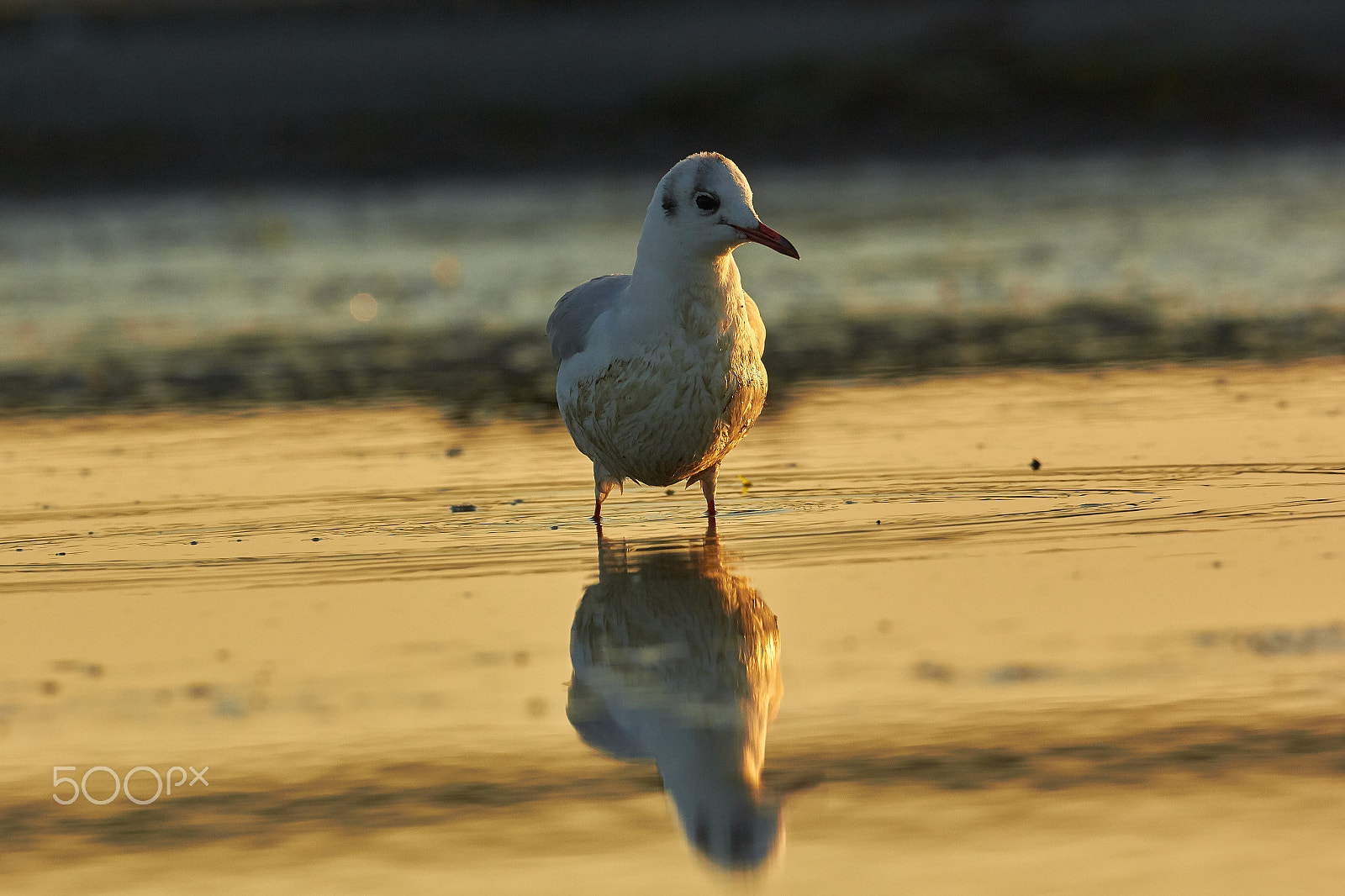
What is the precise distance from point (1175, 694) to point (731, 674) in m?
1.06

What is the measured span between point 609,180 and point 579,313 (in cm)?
1747

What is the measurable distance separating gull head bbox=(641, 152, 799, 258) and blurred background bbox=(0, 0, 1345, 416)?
3.38 meters

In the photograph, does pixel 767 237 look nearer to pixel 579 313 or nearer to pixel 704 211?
pixel 704 211

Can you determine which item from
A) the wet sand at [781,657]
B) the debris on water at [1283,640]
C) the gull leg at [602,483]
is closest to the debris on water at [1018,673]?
the wet sand at [781,657]

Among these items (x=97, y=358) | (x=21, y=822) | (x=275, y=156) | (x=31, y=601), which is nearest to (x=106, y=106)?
(x=275, y=156)

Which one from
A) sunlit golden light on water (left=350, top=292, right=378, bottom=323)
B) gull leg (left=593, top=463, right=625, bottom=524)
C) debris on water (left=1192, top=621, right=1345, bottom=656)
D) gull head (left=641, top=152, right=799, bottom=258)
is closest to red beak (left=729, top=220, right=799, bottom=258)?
gull head (left=641, top=152, right=799, bottom=258)

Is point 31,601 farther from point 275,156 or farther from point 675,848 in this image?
point 275,156

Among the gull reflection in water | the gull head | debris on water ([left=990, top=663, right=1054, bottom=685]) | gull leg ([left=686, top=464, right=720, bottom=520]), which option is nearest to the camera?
the gull reflection in water

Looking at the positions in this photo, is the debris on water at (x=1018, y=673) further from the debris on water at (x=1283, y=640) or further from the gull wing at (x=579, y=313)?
the gull wing at (x=579, y=313)

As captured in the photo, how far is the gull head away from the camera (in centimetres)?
652

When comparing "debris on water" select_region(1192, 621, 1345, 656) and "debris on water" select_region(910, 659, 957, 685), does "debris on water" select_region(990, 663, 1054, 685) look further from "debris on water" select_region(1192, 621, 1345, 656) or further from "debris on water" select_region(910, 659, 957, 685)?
"debris on water" select_region(1192, 621, 1345, 656)

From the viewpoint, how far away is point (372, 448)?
873 cm

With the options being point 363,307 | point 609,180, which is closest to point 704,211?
point 363,307

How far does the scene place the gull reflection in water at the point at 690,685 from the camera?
417cm
